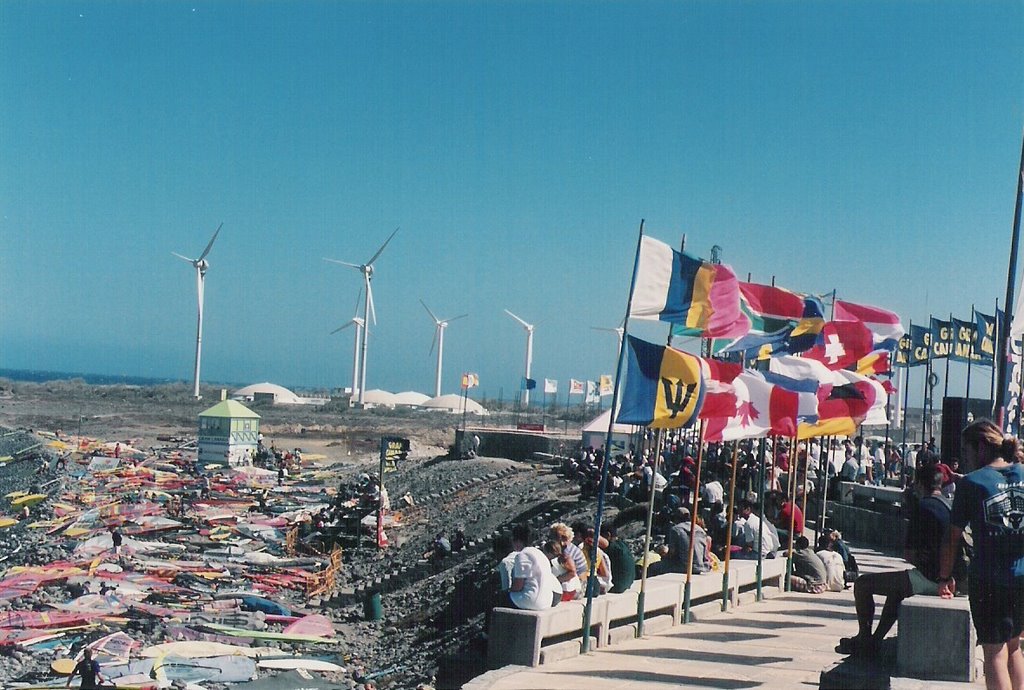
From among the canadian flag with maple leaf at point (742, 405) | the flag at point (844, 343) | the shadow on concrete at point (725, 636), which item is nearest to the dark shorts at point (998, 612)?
the shadow on concrete at point (725, 636)

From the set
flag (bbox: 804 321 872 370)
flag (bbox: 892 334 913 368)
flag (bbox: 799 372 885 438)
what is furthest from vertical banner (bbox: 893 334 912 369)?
flag (bbox: 799 372 885 438)

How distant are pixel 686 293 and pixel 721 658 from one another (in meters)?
4.25

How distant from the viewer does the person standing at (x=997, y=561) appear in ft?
23.3

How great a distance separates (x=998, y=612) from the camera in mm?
7133

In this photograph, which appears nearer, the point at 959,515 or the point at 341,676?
the point at 959,515

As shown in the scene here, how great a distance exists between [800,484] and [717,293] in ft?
50.8

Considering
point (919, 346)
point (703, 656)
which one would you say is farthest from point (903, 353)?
point (703, 656)

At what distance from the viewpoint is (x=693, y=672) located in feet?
38.2

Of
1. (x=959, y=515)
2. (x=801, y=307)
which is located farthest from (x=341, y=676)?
(x=959, y=515)

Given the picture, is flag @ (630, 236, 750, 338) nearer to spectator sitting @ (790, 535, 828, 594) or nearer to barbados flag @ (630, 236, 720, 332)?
barbados flag @ (630, 236, 720, 332)

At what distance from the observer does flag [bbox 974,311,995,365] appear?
34031mm

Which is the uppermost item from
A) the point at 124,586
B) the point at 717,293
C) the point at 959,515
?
→ the point at 717,293

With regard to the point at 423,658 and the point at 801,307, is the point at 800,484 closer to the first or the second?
the point at 423,658

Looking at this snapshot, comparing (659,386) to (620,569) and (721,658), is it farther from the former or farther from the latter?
(721,658)
